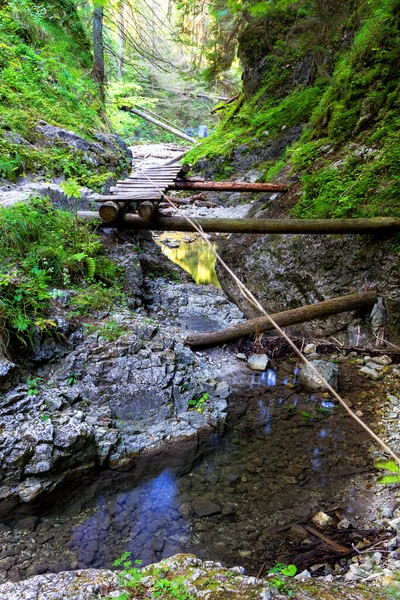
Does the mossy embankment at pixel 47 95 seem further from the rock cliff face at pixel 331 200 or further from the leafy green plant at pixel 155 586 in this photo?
the leafy green plant at pixel 155 586

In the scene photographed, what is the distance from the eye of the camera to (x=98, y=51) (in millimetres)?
10469

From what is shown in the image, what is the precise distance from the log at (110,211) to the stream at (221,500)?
3.79m

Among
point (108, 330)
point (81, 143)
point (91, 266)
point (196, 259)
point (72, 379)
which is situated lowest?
point (196, 259)

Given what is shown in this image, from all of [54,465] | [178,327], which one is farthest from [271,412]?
[54,465]

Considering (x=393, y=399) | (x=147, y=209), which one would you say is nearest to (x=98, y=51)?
(x=147, y=209)

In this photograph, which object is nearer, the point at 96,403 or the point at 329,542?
the point at 329,542

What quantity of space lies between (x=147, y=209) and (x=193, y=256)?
4.71 metres

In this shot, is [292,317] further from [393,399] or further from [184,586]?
[184,586]

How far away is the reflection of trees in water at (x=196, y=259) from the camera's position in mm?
9150

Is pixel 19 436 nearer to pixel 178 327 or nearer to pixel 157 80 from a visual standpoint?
pixel 178 327

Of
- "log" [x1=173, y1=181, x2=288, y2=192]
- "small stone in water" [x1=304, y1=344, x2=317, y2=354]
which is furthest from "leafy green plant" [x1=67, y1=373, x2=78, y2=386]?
"log" [x1=173, y1=181, x2=288, y2=192]

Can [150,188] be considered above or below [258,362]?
above

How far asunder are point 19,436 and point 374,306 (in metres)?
5.00

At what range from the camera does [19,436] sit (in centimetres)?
324
